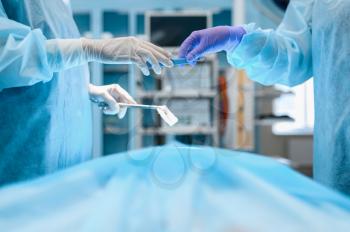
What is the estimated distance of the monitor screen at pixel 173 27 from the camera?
8.88 ft

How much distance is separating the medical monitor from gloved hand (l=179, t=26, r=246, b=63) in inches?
62.6

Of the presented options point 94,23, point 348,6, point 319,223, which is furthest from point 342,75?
point 94,23

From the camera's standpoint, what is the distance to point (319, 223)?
0.53 m

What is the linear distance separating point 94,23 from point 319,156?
3.18m

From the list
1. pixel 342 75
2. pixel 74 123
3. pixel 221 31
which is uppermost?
pixel 221 31

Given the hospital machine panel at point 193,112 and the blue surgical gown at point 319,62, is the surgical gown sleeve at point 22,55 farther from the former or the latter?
the hospital machine panel at point 193,112

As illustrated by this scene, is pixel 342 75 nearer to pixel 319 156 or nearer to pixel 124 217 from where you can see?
pixel 319 156

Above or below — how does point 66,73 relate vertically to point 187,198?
above

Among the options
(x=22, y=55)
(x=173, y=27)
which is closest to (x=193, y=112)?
(x=173, y=27)

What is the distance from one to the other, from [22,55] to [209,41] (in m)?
0.49

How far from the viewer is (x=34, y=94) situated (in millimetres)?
976

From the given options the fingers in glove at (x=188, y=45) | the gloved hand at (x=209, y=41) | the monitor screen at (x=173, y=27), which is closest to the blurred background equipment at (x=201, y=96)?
the monitor screen at (x=173, y=27)

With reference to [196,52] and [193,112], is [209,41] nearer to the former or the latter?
[196,52]

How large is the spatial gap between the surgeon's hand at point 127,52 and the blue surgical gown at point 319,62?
0.31m
